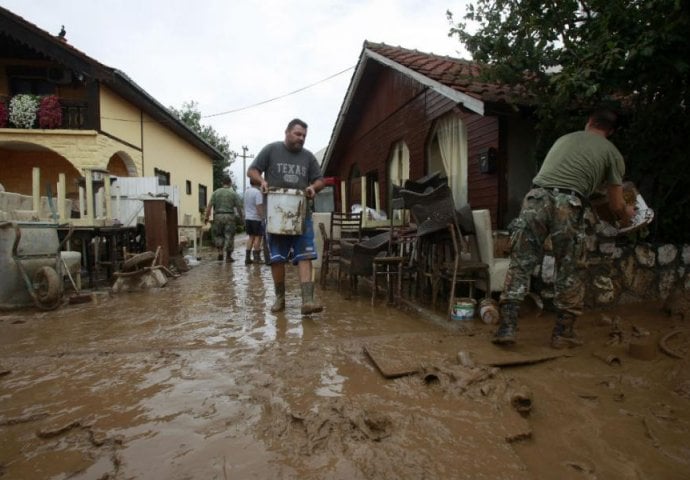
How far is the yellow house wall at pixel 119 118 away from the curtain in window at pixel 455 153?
32.5ft

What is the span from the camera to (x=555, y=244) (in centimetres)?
314

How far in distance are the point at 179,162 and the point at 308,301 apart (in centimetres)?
1608

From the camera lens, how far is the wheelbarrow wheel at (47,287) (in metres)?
4.54

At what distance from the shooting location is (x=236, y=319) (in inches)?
156

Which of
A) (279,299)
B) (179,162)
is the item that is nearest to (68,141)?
(179,162)

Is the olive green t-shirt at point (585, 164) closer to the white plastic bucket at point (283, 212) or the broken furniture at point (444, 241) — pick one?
the broken furniture at point (444, 241)

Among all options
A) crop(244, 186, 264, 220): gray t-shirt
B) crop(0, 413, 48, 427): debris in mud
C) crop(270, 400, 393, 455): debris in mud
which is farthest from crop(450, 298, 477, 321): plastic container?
crop(244, 186, 264, 220): gray t-shirt

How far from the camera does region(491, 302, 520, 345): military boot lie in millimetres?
2992

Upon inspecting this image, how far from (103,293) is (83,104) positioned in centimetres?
878

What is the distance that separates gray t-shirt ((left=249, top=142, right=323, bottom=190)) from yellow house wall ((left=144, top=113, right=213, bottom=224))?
12.1 m

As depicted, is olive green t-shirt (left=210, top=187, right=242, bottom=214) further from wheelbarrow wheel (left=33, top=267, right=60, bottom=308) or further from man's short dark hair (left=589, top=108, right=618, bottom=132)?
man's short dark hair (left=589, top=108, right=618, bottom=132)

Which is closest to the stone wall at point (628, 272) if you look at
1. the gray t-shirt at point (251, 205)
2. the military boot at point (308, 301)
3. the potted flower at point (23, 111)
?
the military boot at point (308, 301)

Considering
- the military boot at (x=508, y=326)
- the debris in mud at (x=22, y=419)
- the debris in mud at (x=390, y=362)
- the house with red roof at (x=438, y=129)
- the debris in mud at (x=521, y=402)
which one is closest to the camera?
the debris in mud at (x=22, y=419)

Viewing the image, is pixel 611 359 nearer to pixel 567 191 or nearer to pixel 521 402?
pixel 521 402
